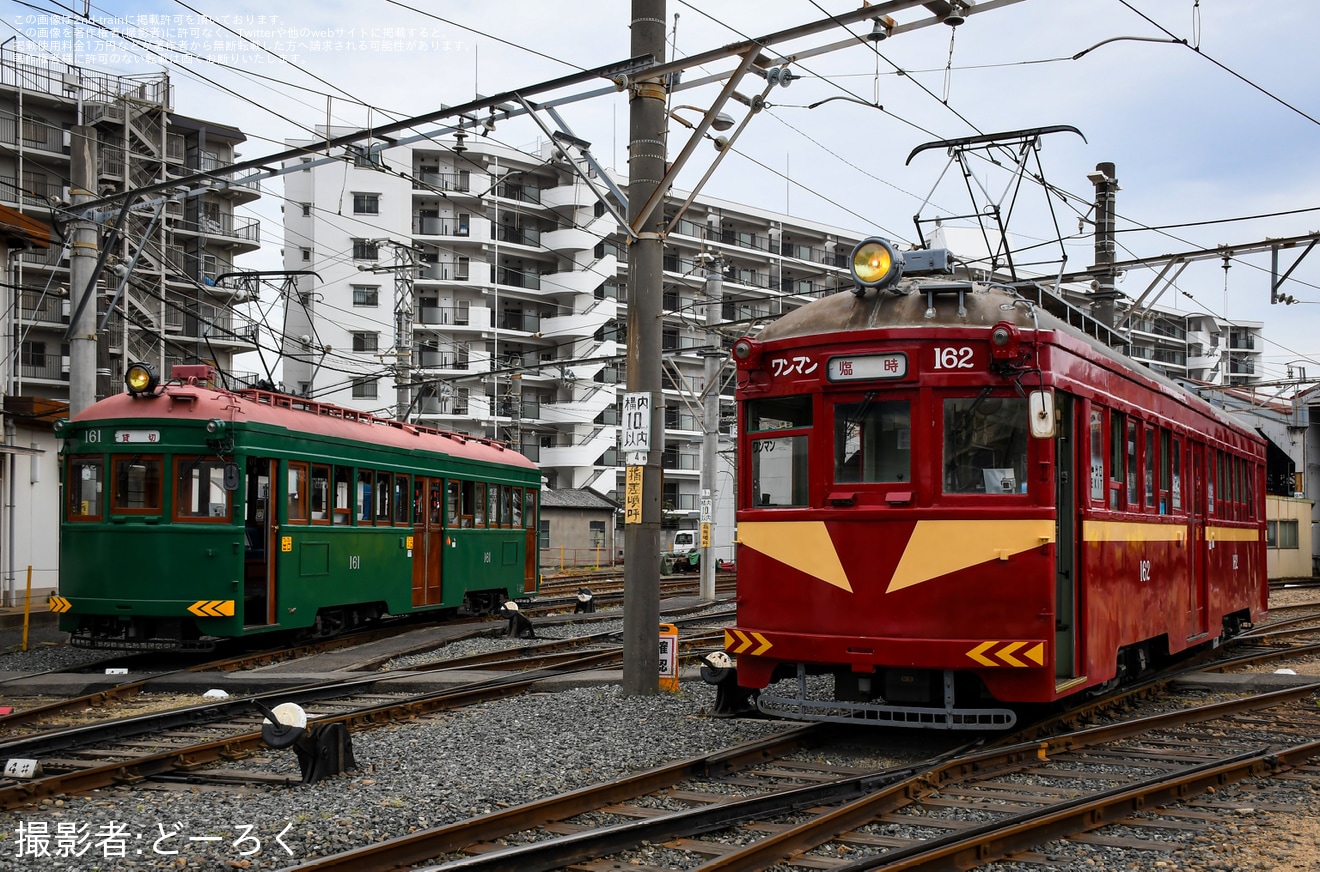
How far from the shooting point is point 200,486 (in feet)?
45.8

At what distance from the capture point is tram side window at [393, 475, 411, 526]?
17578 mm

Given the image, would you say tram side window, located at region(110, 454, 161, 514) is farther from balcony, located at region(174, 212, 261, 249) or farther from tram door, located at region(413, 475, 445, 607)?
balcony, located at region(174, 212, 261, 249)

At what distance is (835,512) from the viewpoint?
8453 millimetres

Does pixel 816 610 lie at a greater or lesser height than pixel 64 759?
greater

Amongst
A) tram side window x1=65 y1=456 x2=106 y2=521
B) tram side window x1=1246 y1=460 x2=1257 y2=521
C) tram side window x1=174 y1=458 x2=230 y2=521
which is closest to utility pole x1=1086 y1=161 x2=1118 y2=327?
tram side window x1=1246 y1=460 x2=1257 y2=521

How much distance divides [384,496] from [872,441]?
10.3 m

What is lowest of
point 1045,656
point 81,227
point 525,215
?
point 1045,656

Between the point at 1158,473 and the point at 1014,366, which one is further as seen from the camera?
the point at 1158,473

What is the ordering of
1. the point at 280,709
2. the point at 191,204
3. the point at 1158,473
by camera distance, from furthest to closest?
the point at 191,204 → the point at 1158,473 → the point at 280,709

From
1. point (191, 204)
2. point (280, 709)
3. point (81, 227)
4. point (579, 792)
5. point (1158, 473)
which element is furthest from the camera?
point (191, 204)

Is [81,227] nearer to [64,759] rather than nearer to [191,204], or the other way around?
[64,759]

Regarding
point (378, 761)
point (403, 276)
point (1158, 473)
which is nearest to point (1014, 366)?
point (1158, 473)

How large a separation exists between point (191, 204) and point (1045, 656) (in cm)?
5478

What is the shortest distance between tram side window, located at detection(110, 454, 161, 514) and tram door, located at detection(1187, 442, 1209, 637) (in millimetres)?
11000
